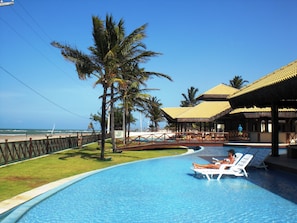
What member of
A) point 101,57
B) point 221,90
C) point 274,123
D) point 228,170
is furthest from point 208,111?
point 228,170

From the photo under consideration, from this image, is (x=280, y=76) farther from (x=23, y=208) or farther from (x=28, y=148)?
(x=28, y=148)

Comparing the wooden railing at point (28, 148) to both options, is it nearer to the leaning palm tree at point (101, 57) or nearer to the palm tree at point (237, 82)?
Answer: the leaning palm tree at point (101, 57)

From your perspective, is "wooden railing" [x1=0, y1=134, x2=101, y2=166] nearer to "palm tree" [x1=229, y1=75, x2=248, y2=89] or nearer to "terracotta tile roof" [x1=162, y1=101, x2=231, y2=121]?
"terracotta tile roof" [x1=162, y1=101, x2=231, y2=121]

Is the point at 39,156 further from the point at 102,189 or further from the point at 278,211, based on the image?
the point at 278,211

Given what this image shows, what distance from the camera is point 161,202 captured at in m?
7.17

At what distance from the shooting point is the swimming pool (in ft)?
19.7

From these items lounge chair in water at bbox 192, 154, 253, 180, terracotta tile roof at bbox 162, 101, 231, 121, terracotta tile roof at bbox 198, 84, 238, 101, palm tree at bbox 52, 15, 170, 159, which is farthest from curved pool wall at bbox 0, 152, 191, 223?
terracotta tile roof at bbox 198, 84, 238, 101

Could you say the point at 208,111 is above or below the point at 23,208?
above

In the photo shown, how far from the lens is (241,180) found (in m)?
10.0

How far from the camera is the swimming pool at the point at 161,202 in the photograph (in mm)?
6000

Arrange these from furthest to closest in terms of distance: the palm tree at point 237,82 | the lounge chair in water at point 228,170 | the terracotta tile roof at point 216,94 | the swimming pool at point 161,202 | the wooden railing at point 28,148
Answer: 1. the palm tree at point 237,82
2. the terracotta tile roof at point 216,94
3. the wooden railing at point 28,148
4. the lounge chair in water at point 228,170
5. the swimming pool at point 161,202

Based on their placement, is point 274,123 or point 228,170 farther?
point 274,123

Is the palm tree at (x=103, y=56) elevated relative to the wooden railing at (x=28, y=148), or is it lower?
elevated

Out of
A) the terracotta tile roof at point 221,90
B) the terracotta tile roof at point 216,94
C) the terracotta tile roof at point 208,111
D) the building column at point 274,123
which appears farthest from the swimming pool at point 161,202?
the terracotta tile roof at point 221,90
